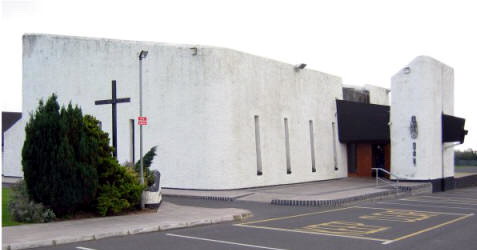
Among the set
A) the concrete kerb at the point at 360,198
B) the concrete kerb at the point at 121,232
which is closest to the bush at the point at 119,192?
the concrete kerb at the point at 121,232

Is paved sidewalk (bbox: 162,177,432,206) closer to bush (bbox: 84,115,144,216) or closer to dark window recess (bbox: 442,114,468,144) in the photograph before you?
dark window recess (bbox: 442,114,468,144)

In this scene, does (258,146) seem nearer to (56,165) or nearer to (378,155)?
(378,155)

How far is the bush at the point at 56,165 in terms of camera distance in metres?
13.9

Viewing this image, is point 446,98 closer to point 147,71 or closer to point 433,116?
point 433,116

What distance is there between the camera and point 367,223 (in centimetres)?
1496

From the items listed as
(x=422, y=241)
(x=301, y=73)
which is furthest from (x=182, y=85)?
(x=422, y=241)

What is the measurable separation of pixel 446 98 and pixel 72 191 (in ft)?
83.2

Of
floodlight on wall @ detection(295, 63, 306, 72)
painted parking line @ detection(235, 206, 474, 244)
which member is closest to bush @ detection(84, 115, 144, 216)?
painted parking line @ detection(235, 206, 474, 244)

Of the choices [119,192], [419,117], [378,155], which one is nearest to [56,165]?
[119,192]

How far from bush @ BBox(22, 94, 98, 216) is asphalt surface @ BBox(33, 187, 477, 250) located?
286 centimetres

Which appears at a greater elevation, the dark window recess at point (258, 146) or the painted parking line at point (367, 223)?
the dark window recess at point (258, 146)

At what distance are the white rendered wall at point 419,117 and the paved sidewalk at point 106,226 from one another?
54.3 ft

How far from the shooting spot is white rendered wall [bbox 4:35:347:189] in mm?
24906

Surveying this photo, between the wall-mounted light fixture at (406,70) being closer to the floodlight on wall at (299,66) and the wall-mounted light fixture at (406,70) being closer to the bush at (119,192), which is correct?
the floodlight on wall at (299,66)
